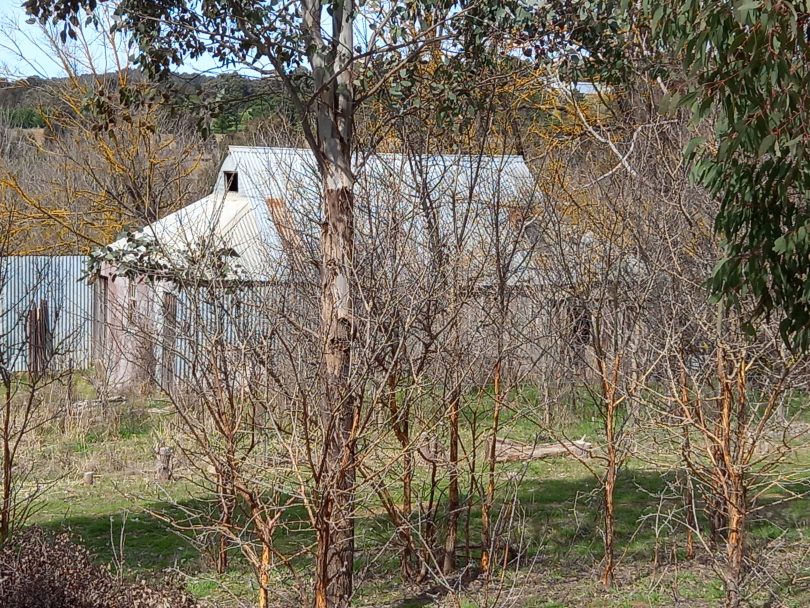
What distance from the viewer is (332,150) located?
665 cm

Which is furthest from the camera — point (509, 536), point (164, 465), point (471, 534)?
point (164, 465)

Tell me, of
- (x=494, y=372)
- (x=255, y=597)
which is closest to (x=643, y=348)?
(x=494, y=372)

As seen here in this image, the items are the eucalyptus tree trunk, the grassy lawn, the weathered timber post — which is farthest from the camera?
the weathered timber post

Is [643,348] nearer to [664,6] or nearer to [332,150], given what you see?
[332,150]

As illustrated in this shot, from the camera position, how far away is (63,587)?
5.60 meters

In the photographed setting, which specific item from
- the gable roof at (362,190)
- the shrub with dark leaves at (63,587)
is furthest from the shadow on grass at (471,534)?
the gable roof at (362,190)

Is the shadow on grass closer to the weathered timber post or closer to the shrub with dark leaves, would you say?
the weathered timber post

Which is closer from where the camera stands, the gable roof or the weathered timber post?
the gable roof

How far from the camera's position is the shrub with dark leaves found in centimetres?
550

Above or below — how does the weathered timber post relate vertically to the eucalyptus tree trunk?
below

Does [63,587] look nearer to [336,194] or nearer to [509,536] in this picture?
[509,536]

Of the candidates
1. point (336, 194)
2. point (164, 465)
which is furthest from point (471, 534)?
point (336, 194)

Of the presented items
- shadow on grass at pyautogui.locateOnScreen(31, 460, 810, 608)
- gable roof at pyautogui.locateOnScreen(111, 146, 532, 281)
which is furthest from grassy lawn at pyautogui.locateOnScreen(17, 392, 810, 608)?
gable roof at pyautogui.locateOnScreen(111, 146, 532, 281)

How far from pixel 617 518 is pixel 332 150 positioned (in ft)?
16.6
